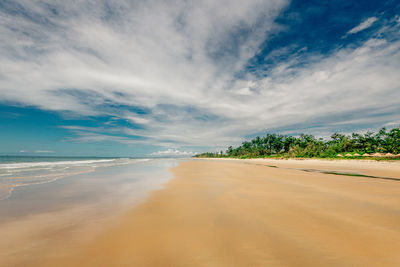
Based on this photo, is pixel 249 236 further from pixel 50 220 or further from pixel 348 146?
pixel 348 146

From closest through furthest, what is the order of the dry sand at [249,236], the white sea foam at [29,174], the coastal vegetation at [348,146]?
the dry sand at [249,236] → the white sea foam at [29,174] → the coastal vegetation at [348,146]

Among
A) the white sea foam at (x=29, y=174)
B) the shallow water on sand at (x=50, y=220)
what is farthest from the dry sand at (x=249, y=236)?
the white sea foam at (x=29, y=174)

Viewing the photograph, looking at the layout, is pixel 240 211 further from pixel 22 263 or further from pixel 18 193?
pixel 18 193

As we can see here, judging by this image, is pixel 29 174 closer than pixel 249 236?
No

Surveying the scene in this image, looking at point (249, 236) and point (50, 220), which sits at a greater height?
point (50, 220)

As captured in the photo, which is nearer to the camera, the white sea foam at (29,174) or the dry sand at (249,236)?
the dry sand at (249,236)

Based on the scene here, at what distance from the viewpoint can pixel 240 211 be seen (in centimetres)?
448

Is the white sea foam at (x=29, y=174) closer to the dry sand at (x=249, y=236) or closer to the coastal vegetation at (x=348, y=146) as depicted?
the dry sand at (x=249, y=236)

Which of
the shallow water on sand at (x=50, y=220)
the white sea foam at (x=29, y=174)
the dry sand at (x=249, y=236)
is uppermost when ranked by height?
the white sea foam at (x=29, y=174)

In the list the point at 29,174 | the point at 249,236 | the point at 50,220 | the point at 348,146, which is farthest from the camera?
the point at 348,146

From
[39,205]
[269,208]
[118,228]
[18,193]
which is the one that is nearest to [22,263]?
[118,228]

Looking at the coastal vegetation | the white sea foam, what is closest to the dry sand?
the white sea foam

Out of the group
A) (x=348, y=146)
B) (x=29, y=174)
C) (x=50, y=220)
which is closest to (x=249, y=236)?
(x=50, y=220)

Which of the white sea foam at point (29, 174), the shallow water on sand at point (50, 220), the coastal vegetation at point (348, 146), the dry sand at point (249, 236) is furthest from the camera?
the coastal vegetation at point (348, 146)
